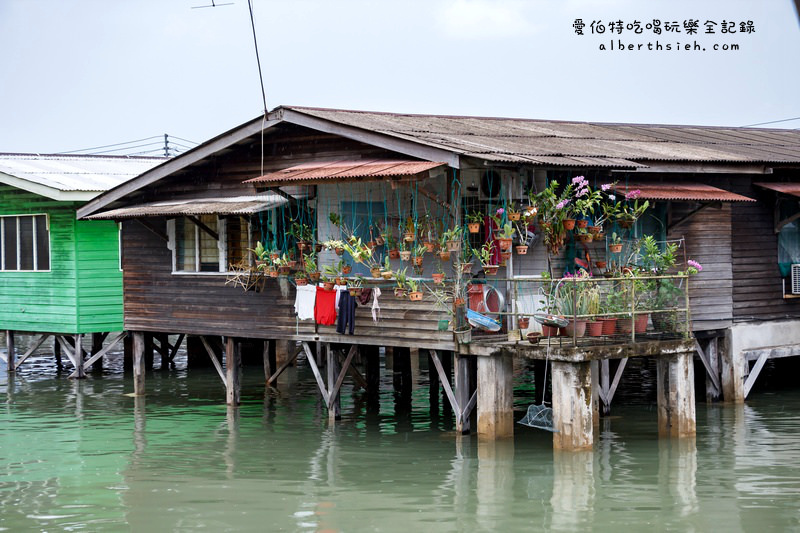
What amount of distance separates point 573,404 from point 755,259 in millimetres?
6286

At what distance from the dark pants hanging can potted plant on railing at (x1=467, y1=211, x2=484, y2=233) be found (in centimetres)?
218

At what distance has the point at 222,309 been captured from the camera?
772 inches

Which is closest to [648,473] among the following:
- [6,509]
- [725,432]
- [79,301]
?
[725,432]

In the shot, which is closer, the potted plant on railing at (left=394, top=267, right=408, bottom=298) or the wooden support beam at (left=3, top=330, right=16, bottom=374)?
the potted plant on railing at (left=394, top=267, right=408, bottom=298)

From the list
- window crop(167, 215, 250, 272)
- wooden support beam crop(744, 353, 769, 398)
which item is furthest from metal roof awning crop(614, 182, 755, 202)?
window crop(167, 215, 250, 272)

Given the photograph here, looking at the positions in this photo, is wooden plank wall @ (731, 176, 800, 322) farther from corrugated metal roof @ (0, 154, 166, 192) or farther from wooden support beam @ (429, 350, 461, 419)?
corrugated metal roof @ (0, 154, 166, 192)

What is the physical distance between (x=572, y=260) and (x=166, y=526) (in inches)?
279

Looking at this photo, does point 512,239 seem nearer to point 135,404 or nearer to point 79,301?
point 135,404

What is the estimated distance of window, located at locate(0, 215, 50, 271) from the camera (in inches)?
947

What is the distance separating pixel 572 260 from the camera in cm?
1683

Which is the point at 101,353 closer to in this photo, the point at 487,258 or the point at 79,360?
the point at 79,360

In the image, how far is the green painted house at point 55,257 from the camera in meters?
23.5

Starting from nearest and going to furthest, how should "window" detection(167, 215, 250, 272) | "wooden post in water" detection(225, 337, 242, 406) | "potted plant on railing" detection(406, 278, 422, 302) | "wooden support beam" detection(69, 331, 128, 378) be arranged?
"potted plant on railing" detection(406, 278, 422, 302) < "window" detection(167, 215, 250, 272) < "wooden post in water" detection(225, 337, 242, 406) < "wooden support beam" detection(69, 331, 128, 378)

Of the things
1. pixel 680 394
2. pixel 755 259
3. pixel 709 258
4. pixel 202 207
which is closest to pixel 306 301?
pixel 202 207
